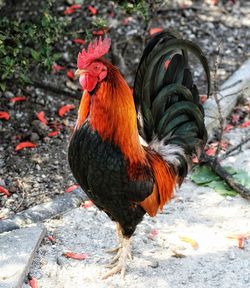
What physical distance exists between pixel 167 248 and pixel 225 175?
42.5 inches

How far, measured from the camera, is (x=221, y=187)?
18.6ft

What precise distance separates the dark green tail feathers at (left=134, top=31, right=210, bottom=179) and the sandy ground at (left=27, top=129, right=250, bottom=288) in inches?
24.1

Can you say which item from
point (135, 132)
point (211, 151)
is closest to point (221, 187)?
point (211, 151)

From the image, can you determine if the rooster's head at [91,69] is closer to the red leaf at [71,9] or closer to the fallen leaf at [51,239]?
the fallen leaf at [51,239]

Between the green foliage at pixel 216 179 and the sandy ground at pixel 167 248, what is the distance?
0.07 m

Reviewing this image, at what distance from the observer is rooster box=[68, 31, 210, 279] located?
401 cm

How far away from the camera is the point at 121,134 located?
4090 millimetres

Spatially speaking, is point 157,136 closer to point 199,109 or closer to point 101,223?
point 199,109

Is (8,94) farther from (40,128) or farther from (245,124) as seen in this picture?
(245,124)

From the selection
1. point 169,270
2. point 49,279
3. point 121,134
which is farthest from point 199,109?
point 49,279

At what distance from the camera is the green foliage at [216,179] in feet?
18.5

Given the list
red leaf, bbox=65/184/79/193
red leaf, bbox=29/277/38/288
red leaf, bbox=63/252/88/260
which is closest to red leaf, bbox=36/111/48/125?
red leaf, bbox=65/184/79/193

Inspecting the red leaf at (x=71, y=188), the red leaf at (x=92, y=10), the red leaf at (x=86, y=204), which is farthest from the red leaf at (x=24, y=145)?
the red leaf at (x=92, y=10)

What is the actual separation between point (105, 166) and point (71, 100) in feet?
9.03
